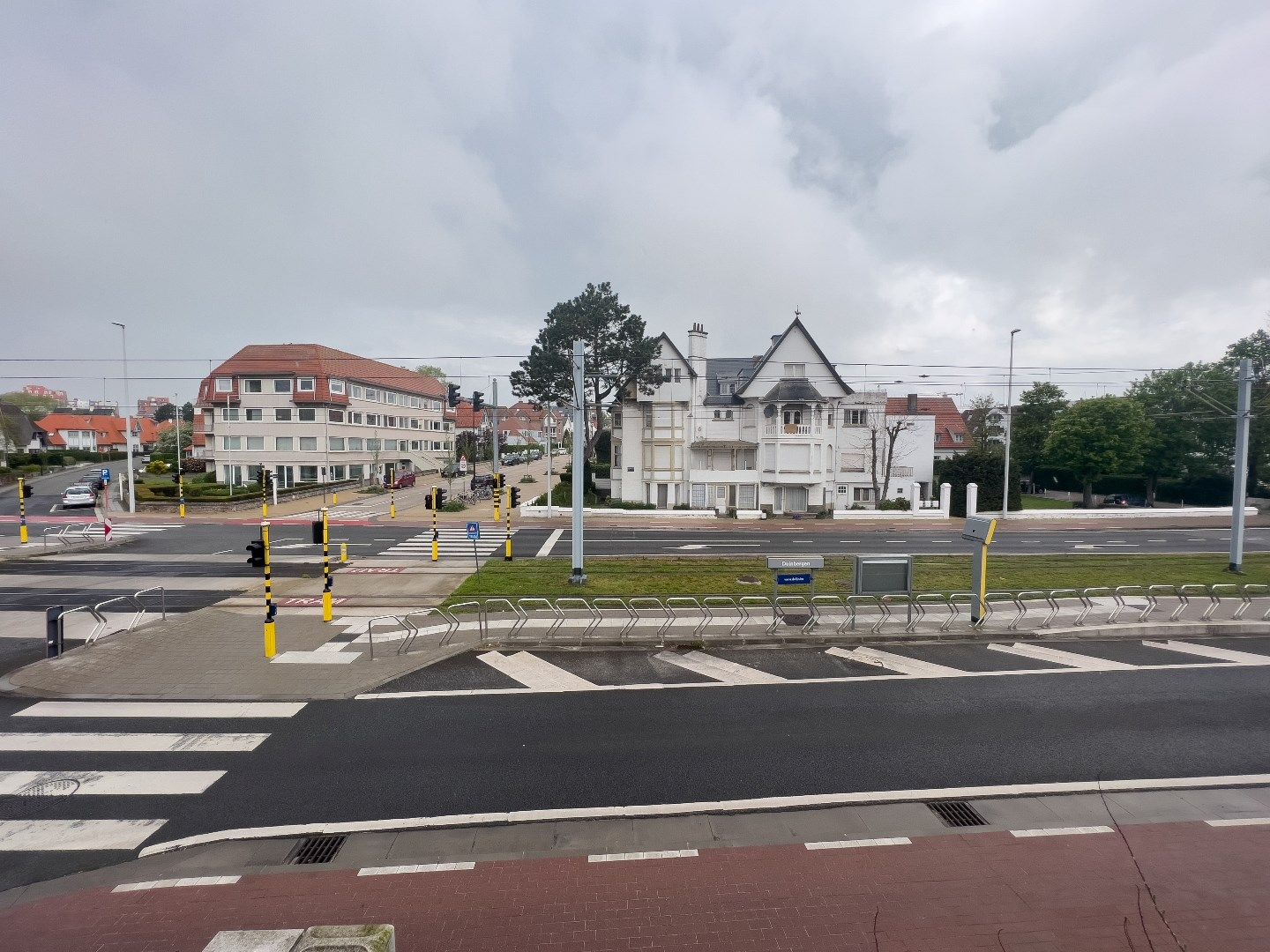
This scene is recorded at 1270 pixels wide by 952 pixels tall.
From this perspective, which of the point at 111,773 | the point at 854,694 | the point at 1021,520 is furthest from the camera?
the point at 1021,520

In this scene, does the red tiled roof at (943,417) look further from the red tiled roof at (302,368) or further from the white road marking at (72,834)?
the white road marking at (72,834)

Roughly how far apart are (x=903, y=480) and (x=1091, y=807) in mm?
43294

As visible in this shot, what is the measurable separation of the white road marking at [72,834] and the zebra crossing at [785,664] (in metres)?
3.79

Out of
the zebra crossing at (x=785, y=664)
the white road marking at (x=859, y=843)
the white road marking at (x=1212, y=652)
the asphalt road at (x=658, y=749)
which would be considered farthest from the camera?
the white road marking at (x=1212, y=652)

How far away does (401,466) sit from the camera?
206ft

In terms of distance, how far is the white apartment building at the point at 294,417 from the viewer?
4894 cm

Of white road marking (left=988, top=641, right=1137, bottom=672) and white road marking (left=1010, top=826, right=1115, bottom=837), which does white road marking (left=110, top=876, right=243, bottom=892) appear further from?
white road marking (left=988, top=641, right=1137, bottom=672)

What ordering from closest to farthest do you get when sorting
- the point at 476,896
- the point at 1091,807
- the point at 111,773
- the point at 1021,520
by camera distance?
the point at 476,896
the point at 1091,807
the point at 111,773
the point at 1021,520

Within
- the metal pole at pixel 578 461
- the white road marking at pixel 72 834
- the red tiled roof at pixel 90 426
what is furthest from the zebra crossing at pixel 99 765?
the red tiled roof at pixel 90 426

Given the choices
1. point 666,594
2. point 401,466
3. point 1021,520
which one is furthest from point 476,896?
point 401,466

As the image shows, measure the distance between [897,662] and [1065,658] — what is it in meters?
3.49

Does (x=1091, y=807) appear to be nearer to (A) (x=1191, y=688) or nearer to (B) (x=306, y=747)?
(A) (x=1191, y=688)

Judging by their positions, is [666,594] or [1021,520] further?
[1021,520]

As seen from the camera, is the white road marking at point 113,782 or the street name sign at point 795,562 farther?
the street name sign at point 795,562
